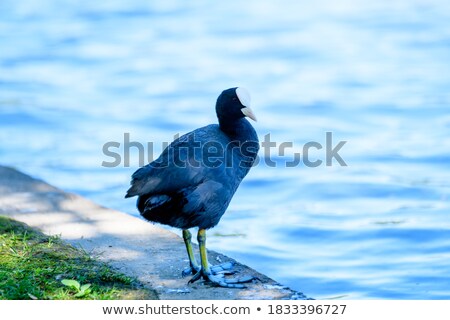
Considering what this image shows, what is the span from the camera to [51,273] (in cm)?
416

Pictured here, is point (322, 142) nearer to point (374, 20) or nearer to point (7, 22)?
point (374, 20)

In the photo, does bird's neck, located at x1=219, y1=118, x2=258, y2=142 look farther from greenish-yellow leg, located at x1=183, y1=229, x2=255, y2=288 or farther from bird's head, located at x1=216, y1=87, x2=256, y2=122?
greenish-yellow leg, located at x1=183, y1=229, x2=255, y2=288

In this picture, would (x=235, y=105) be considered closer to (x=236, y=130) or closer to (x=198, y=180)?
(x=236, y=130)

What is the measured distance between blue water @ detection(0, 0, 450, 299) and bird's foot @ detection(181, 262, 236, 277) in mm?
1160

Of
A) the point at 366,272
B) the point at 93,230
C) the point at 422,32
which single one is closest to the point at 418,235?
the point at 366,272

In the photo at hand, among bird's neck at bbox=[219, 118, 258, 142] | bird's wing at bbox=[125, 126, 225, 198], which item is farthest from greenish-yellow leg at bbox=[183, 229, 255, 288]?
bird's neck at bbox=[219, 118, 258, 142]

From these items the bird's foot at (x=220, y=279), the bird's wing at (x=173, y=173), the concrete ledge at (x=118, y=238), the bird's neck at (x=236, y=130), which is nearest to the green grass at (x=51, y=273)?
the concrete ledge at (x=118, y=238)

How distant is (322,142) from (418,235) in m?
2.04

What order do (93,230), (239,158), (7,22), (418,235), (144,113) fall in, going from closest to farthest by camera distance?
(239,158) < (93,230) < (418,235) < (144,113) < (7,22)

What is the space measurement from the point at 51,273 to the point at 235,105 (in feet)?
4.26

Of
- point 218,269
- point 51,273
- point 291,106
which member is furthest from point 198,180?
point 291,106

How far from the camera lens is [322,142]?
830 cm

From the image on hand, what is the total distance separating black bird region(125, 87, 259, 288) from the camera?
421 cm

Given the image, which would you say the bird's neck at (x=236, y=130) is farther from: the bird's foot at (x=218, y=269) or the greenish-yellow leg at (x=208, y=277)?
the bird's foot at (x=218, y=269)
